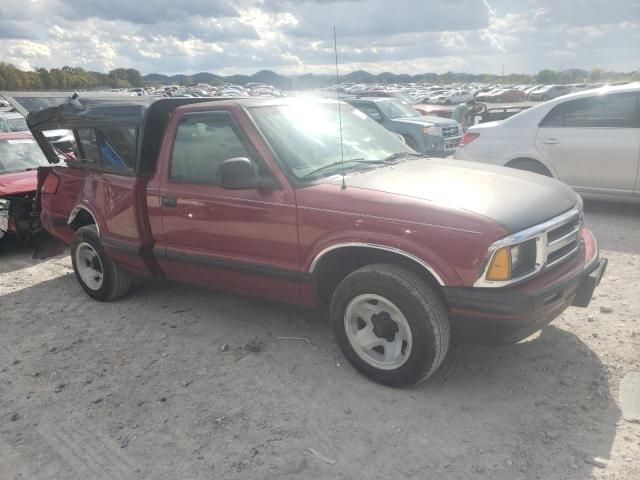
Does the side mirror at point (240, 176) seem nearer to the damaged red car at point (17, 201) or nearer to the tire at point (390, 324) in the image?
the tire at point (390, 324)

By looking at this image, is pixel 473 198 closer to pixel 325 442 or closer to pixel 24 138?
pixel 325 442

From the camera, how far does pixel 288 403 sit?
10.3 ft

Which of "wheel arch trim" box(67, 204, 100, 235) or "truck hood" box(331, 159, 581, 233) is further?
"wheel arch trim" box(67, 204, 100, 235)

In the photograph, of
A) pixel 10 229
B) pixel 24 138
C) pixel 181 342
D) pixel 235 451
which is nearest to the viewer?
pixel 235 451

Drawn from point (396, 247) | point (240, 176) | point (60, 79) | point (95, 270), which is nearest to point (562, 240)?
point (396, 247)

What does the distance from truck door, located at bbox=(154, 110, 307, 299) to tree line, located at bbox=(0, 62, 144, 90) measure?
267ft

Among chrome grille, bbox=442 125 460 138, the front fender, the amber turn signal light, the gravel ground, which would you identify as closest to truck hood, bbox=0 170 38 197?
the gravel ground

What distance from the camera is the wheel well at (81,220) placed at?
5.09 meters

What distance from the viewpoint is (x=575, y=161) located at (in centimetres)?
667

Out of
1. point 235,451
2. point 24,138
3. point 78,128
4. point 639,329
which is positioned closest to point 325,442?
point 235,451

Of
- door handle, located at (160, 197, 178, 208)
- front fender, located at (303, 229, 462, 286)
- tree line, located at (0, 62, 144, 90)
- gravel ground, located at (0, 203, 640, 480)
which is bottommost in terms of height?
gravel ground, located at (0, 203, 640, 480)

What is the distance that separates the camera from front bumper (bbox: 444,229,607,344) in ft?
9.05

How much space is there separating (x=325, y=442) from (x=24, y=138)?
740 centimetres

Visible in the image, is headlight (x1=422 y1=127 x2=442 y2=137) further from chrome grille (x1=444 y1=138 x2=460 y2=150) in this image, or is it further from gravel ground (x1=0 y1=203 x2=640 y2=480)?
gravel ground (x1=0 y1=203 x2=640 y2=480)
